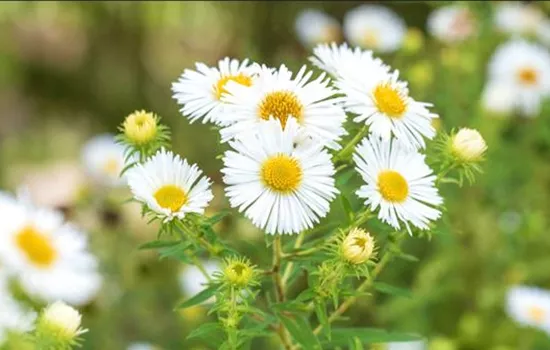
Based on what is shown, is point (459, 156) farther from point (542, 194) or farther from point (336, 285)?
point (542, 194)

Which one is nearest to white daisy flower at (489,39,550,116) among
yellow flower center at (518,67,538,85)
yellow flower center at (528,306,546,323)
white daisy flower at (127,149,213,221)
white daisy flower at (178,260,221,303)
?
yellow flower center at (518,67,538,85)

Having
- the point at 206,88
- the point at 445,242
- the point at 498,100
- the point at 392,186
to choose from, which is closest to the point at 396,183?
the point at 392,186

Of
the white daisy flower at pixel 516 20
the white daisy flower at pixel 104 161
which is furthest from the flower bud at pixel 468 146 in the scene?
the white daisy flower at pixel 516 20

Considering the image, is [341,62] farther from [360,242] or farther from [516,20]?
[516,20]

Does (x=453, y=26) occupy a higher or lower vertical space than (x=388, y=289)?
higher

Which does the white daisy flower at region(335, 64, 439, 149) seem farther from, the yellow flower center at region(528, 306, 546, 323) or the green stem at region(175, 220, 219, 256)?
the yellow flower center at region(528, 306, 546, 323)

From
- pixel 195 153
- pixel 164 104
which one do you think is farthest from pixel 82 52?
pixel 195 153
